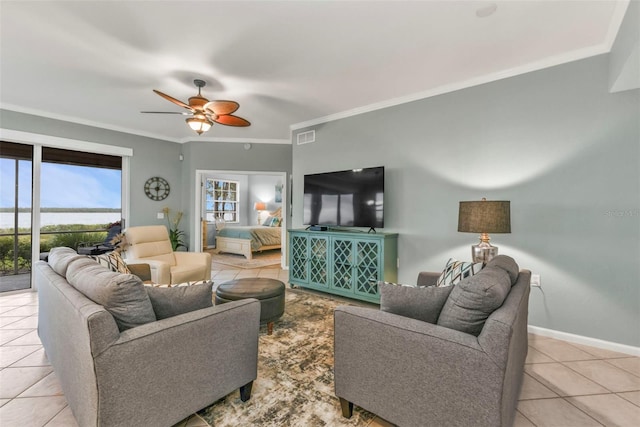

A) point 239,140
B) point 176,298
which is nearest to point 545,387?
point 176,298

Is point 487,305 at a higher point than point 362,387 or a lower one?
higher

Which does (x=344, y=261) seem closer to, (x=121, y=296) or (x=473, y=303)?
(x=473, y=303)

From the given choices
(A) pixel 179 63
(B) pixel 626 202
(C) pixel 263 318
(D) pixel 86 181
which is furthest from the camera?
(D) pixel 86 181

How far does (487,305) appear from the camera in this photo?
1.29m

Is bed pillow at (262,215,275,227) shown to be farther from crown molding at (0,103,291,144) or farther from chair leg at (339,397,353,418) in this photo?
chair leg at (339,397,353,418)

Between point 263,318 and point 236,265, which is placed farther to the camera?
point 236,265

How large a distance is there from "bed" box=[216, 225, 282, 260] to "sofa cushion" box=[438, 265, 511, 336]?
231 inches

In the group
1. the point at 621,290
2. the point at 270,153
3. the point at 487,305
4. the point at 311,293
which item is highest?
the point at 270,153

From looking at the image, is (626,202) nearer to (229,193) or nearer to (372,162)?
(372,162)

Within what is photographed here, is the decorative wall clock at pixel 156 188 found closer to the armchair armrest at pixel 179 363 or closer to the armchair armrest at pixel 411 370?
the armchair armrest at pixel 179 363

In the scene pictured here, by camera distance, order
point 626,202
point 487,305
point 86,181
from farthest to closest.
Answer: point 86,181 < point 626,202 < point 487,305

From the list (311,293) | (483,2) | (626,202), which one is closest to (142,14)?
(483,2)

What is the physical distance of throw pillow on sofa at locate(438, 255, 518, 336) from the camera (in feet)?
4.25

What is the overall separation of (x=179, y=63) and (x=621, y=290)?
442 cm
